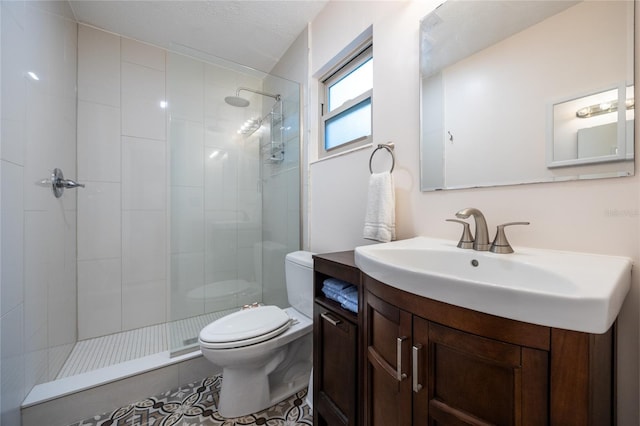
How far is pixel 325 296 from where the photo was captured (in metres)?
1.09

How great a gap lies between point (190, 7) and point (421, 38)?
1.50m

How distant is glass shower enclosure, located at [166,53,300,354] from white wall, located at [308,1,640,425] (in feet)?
1.21

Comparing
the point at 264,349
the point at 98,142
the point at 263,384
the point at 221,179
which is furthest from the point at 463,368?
the point at 98,142

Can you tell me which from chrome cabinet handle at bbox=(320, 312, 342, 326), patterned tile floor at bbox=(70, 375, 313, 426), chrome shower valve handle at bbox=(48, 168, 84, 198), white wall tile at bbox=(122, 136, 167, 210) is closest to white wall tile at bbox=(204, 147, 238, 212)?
white wall tile at bbox=(122, 136, 167, 210)

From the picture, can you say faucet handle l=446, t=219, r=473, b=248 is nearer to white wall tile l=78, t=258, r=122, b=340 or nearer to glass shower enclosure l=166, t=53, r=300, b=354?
glass shower enclosure l=166, t=53, r=300, b=354

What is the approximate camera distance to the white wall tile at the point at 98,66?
1833 millimetres

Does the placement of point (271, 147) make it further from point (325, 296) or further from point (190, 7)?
point (325, 296)

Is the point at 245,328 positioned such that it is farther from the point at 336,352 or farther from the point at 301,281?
the point at 336,352

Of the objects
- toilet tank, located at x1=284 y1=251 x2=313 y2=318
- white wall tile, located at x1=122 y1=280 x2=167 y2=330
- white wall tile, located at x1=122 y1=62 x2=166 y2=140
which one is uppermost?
white wall tile, located at x1=122 y1=62 x2=166 y2=140

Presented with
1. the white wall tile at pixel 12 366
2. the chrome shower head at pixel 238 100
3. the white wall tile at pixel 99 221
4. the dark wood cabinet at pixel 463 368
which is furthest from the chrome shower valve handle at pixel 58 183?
the dark wood cabinet at pixel 463 368

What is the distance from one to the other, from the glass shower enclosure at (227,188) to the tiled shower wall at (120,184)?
0.63 ft

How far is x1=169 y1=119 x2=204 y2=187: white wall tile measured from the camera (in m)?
1.86

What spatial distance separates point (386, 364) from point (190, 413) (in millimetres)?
1239

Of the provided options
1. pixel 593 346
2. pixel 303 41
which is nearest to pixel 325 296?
pixel 593 346
